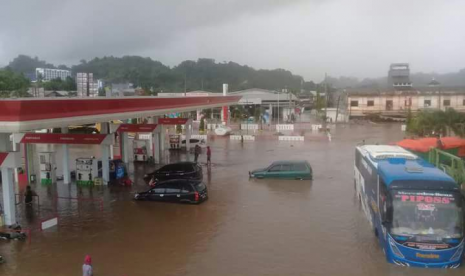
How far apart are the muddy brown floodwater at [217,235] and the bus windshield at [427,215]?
88 cm

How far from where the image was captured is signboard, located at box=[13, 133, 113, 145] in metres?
19.1

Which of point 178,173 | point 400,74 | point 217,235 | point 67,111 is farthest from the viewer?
point 400,74

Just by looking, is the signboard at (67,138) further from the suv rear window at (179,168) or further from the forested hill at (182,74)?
the forested hill at (182,74)

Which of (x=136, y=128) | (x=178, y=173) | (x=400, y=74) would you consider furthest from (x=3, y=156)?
(x=400, y=74)

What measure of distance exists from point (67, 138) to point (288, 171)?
34.1 feet

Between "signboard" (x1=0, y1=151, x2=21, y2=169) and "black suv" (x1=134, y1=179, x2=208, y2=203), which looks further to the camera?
"black suv" (x1=134, y1=179, x2=208, y2=203)

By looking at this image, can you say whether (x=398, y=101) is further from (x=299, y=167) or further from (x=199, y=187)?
(x=199, y=187)

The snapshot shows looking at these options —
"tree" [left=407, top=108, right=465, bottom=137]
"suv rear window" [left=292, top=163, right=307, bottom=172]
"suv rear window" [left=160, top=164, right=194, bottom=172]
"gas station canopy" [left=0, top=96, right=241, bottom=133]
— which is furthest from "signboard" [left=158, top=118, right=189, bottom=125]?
"tree" [left=407, top=108, right=465, bottom=137]

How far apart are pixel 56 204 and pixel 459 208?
46.4 feet

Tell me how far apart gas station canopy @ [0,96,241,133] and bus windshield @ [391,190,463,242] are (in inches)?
364

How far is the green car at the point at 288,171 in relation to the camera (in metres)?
20.8

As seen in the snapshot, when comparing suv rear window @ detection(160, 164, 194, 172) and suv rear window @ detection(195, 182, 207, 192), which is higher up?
suv rear window @ detection(160, 164, 194, 172)

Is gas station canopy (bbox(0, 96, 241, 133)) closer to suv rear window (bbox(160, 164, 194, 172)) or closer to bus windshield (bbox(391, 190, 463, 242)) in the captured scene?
suv rear window (bbox(160, 164, 194, 172))

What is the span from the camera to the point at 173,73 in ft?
499
